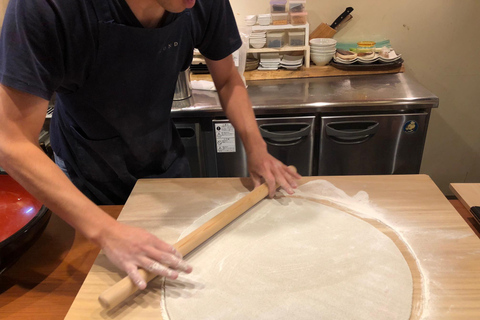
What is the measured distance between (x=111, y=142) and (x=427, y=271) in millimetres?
955

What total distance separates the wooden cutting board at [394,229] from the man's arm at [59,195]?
83 millimetres

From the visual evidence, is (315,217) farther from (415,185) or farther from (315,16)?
(315,16)

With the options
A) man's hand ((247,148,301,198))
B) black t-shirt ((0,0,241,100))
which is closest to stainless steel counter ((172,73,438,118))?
man's hand ((247,148,301,198))

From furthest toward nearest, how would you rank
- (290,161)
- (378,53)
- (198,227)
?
(378,53), (290,161), (198,227)

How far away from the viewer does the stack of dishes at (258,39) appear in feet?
7.48

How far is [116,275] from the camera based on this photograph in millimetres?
854

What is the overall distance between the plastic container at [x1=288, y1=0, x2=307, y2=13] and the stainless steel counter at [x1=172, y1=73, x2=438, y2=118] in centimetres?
45

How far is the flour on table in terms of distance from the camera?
752mm

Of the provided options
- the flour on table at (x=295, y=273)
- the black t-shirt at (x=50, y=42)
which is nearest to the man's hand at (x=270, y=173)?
the flour on table at (x=295, y=273)

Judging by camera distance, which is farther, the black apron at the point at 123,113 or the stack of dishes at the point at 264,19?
the stack of dishes at the point at 264,19

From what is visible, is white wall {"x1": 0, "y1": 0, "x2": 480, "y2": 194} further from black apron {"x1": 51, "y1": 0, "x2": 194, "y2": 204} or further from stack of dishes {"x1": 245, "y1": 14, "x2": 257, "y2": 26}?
black apron {"x1": 51, "y1": 0, "x2": 194, "y2": 204}

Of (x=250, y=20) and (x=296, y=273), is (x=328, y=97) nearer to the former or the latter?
(x=250, y=20)

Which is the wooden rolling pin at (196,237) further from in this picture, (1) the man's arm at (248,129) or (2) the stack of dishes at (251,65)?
(2) the stack of dishes at (251,65)

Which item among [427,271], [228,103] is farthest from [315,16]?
[427,271]
